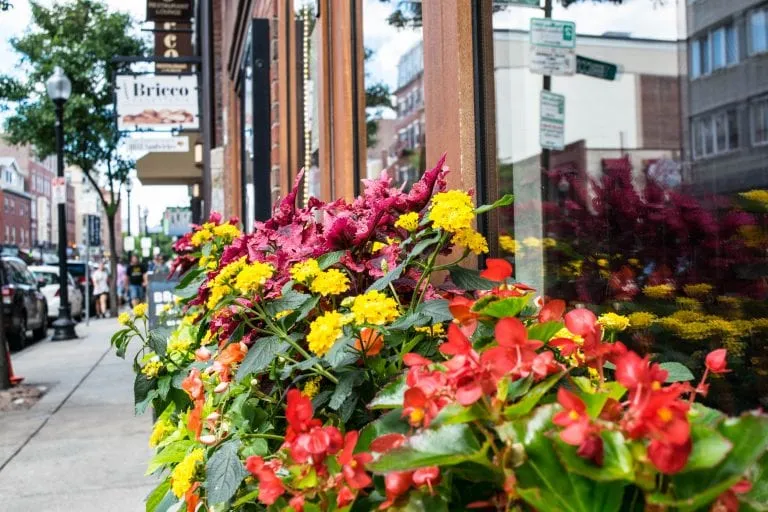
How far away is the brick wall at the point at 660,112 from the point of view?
2.48 metres

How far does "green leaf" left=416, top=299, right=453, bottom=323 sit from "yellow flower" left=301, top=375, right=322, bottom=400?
24cm

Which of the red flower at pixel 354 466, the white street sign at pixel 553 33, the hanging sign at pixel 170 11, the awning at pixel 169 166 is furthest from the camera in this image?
the awning at pixel 169 166

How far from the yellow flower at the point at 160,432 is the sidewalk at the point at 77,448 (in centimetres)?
170

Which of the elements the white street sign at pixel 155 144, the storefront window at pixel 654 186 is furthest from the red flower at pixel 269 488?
the white street sign at pixel 155 144

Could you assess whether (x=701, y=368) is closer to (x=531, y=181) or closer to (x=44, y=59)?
(x=531, y=181)

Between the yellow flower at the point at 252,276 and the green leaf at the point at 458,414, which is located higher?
the yellow flower at the point at 252,276

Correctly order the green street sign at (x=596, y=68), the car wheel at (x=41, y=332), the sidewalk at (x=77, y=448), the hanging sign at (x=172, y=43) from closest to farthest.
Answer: the green street sign at (x=596, y=68)
the sidewalk at (x=77, y=448)
the hanging sign at (x=172, y=43)
the car wheel at (x=41, y=332)

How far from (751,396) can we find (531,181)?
38.8 inches

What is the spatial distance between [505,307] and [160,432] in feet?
5.03

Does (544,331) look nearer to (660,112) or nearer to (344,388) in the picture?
(344,388)

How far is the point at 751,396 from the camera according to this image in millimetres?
1537

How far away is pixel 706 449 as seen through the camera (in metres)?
0.83

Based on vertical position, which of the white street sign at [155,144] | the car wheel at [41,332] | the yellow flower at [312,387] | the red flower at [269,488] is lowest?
the car wheel at [41,332]

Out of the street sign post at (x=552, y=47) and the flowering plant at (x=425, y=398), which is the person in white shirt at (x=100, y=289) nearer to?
the street sign post at (x=552, y=47)
